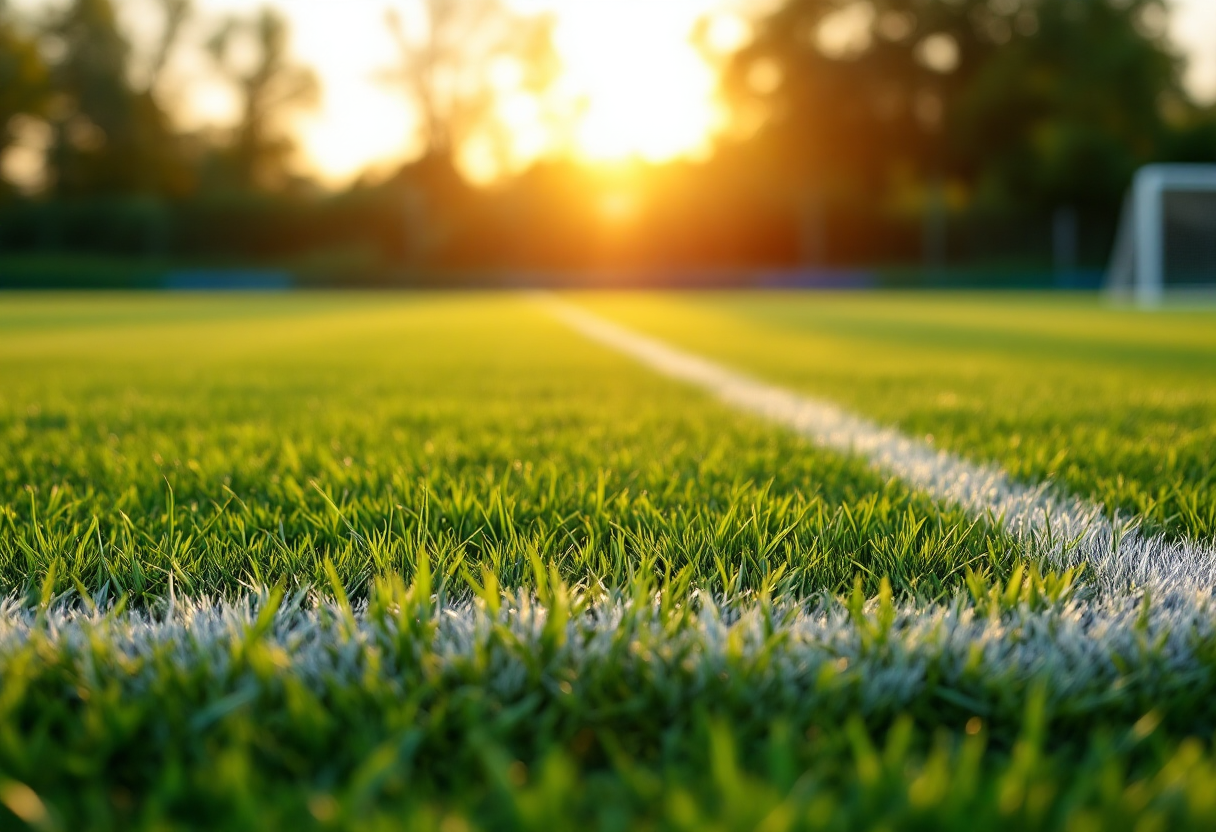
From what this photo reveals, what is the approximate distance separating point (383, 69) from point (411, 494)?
40.4 m

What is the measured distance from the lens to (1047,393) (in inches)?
150

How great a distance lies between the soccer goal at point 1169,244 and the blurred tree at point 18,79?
39017 mm

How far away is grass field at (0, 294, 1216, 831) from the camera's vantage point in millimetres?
717

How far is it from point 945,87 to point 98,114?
36281 mm

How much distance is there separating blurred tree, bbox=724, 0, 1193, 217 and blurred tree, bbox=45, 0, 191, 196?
27.8 m

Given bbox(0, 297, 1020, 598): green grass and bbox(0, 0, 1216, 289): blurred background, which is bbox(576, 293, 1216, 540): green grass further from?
bbox(0, 0, 1216, 289): blurred background

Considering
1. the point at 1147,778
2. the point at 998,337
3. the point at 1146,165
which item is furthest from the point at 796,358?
the point at 1146,165

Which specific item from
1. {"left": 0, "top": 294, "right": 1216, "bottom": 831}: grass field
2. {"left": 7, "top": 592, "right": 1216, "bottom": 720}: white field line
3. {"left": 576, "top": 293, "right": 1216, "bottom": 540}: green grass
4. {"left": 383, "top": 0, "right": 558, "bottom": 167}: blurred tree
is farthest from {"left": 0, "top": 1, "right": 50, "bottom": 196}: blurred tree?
{"left": 7, "top": 592, "right": 1216, "bottom": 720}: white field line

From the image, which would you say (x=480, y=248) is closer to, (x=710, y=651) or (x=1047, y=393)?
(x=1047, y=393)

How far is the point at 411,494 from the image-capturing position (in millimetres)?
1828

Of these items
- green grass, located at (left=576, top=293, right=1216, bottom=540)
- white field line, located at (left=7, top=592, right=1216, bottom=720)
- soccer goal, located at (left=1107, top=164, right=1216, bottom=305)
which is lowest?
green grass, located at (left=576, top=293, right=1216, bottom=540)

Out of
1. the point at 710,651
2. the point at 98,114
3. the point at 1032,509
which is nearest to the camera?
the point at 710,651

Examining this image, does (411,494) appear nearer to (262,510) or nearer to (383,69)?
(262,510)

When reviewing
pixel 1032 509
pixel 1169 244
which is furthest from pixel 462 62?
pixel 1032 509
